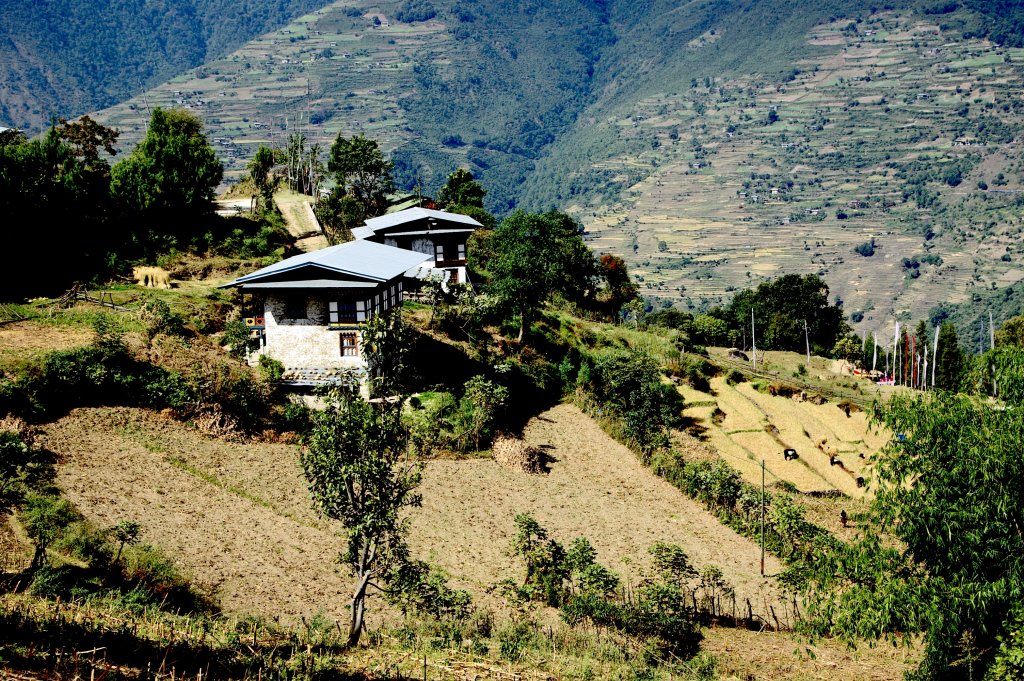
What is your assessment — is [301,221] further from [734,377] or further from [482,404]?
[734,377]

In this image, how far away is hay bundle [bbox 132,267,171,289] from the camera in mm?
43344

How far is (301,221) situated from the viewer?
62812 millimetres

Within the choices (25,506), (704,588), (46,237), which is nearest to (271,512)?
(25,506)

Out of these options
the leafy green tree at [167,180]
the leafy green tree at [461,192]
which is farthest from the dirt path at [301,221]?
the leafy green tree at [461,192]

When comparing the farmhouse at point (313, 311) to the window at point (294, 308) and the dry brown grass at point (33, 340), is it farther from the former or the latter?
the dry brown grass at point (33, 340)

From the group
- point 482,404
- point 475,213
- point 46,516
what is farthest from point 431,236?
point 46,516

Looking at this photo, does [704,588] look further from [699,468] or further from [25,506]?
[25,506]

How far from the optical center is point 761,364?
63062mm

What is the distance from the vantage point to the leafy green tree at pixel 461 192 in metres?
85.5

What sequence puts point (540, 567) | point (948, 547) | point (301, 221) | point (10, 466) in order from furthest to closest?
point (301, 221), point (540, 567), point (10, 466), point (948, 547)

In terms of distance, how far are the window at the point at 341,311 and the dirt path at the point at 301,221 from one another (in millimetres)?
20778

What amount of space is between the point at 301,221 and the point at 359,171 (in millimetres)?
11469

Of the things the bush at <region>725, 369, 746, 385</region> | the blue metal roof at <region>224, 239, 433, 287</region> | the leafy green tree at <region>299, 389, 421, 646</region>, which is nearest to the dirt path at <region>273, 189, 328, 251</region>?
the blue metal roof at <region>224, 239, 433, 287</region>

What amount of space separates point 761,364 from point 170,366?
44.6m
